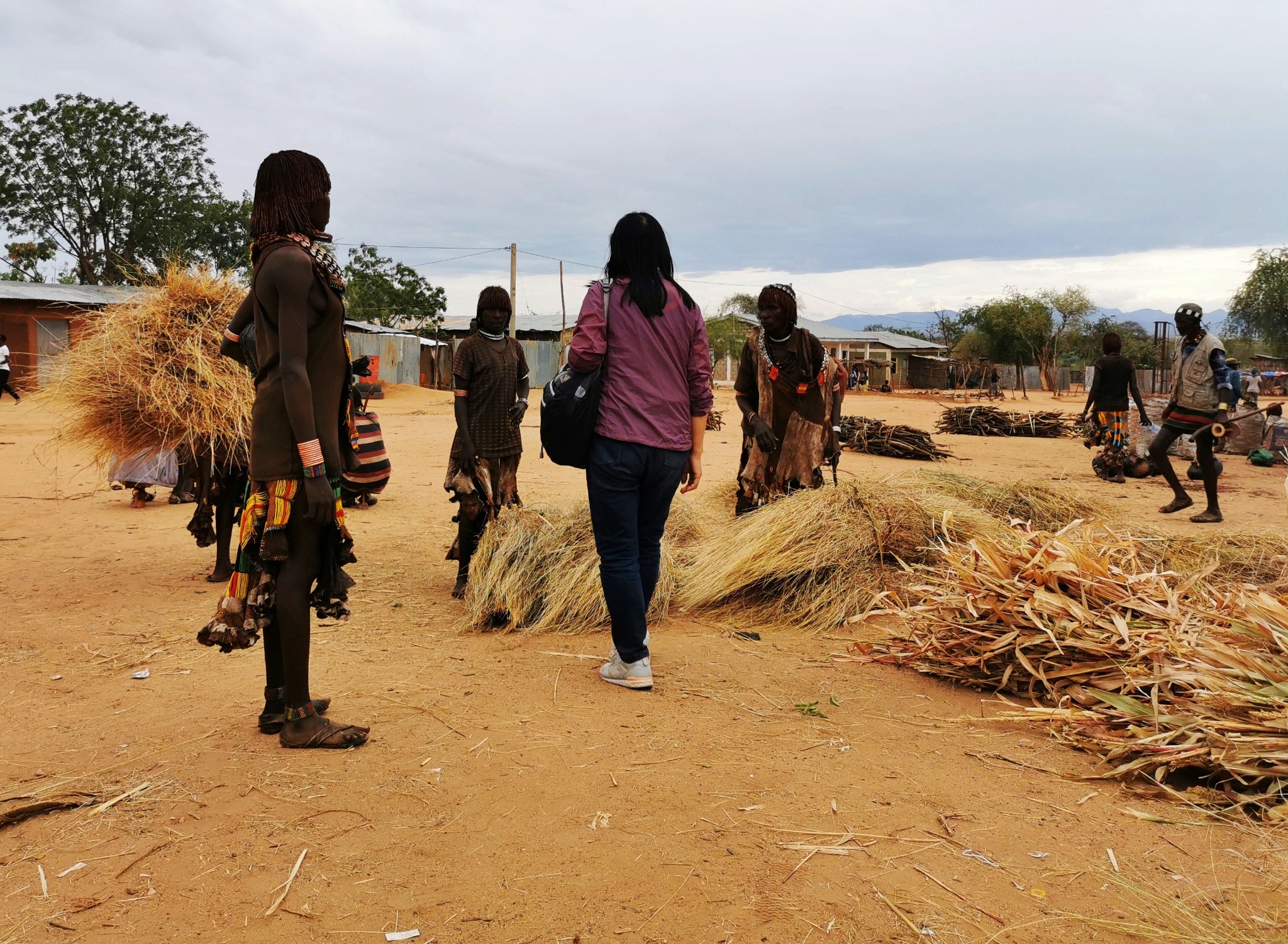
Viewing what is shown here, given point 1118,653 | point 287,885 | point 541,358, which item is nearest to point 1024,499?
point 1118,653

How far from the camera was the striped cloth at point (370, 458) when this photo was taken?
5070mm

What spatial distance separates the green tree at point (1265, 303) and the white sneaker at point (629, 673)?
4752 centimetres

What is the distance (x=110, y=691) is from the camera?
3596 millimetres

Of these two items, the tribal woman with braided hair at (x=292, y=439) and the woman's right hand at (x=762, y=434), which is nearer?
the tribal woman with braided hair at (x=292, y=439)

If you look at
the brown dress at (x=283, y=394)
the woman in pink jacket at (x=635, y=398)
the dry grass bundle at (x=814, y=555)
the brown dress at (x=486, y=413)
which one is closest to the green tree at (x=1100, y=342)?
the dry grass bundle at (x=814, y=555)

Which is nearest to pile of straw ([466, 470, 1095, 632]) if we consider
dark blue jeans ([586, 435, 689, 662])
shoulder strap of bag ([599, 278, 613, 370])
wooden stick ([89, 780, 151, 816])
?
dark blue jeans ([586, 435, 689, 662])

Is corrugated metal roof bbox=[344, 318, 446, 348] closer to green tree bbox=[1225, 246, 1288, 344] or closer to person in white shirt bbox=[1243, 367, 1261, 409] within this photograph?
person in white shirt bbox=[1243, 367, 1261, 409]

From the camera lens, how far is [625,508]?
3.38m

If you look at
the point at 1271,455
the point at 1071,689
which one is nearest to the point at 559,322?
the point at 1271,455

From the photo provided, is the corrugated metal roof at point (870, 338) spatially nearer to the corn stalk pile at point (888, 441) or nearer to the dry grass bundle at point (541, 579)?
the corn stalk pile at point (888, 441)

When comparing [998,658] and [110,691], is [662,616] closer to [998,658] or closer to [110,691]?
[998,658]

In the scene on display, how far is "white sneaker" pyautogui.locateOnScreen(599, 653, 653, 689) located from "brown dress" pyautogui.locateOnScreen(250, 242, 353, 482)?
1.29 meters

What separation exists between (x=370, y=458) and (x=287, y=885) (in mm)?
3405

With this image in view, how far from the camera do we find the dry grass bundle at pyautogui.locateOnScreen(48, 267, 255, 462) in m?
4.95
